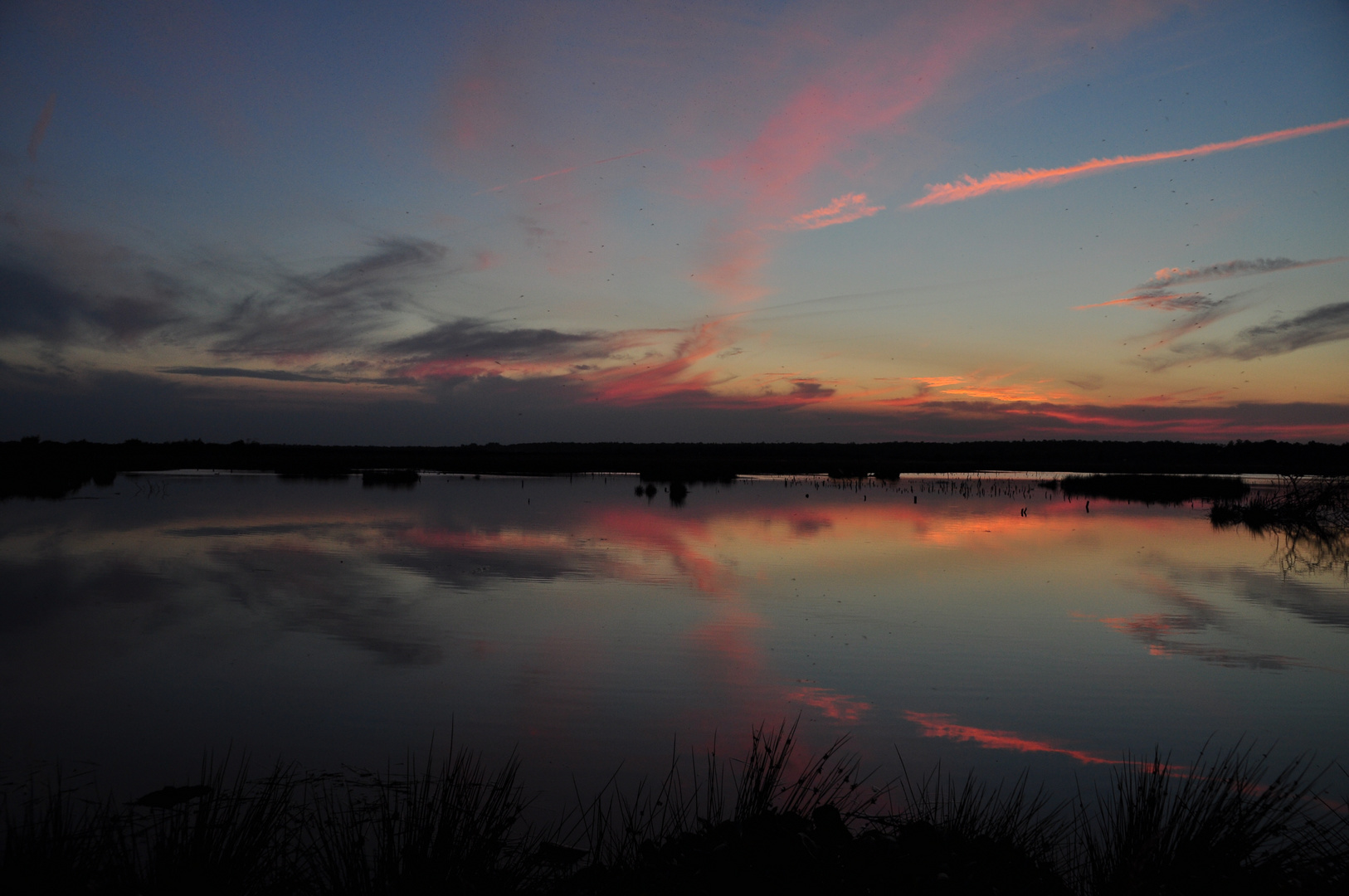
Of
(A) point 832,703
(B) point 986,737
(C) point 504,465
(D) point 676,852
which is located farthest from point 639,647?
(C) point 504,465

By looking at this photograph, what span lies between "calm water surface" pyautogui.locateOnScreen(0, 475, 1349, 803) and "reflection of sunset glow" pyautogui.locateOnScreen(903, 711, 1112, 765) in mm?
29

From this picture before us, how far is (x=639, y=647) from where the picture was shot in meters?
10.1

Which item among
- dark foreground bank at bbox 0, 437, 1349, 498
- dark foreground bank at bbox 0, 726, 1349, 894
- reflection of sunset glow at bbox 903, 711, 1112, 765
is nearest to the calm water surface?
reflection of sunset glow at bbox 903, 711, 1112, 765

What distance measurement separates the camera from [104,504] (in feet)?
90.1

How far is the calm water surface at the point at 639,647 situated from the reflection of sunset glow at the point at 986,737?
0.10ft

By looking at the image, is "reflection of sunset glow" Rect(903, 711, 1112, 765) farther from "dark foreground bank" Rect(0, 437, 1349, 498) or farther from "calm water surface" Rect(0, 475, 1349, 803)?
"dark foreground bank" Rect(0, 437, 1349, 498)

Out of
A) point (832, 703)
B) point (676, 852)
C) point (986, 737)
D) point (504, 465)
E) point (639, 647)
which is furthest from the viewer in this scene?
point (504, 465)

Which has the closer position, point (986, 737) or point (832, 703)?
point (986, 737)

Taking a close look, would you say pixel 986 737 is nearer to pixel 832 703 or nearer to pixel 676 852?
pixel 832 703

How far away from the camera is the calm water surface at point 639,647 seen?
702 centimetres

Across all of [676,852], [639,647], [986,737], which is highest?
[676,852]

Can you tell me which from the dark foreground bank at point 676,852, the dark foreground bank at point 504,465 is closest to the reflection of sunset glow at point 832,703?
the dark foreground bank at point 676,852

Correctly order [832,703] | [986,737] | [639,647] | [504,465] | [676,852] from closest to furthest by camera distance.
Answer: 1. [676,852]
2. [986,737]
3. [832,703]
4. [639,647]
5. [504,465]

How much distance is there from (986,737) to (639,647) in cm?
444
